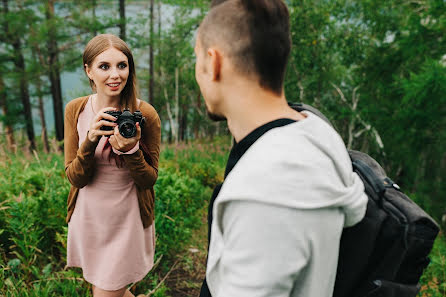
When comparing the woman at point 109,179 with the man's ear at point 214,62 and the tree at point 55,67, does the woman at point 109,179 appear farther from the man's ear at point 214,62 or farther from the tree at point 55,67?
the tree at point 55,67

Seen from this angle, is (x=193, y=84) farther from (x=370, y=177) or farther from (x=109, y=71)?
(x=370, y=177)

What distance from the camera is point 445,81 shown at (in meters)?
5.57

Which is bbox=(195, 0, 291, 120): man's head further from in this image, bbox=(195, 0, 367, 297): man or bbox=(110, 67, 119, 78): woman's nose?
bbox=(110, 67, 119, 78): woman's nose

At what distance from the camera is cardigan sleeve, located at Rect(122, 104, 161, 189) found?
1797 mm

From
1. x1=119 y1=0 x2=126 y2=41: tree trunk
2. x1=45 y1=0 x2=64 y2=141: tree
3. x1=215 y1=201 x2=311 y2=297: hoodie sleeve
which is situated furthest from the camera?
x1=119 y1=0 x2=126 y2=41: tree trunk

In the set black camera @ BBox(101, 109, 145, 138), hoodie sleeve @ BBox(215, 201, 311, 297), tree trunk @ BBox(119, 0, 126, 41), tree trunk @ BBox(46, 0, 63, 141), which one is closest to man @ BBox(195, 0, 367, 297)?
hoodie sleeve @ BBox(215, 201, 311, 297)

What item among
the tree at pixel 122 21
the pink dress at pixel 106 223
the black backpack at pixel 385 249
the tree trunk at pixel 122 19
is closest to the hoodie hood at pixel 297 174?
the black backpack at pixel 385 249

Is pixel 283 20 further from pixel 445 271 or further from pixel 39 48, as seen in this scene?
pixel 39 48

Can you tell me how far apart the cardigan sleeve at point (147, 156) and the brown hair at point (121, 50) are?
4.3 inches

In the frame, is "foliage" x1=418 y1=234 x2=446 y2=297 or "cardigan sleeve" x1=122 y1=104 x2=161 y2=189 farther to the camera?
"foliage" x1=418 y1=234 x2=446 y2=297

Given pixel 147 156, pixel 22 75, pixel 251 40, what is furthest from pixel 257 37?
pixel 22 75

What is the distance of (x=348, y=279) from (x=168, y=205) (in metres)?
2.85

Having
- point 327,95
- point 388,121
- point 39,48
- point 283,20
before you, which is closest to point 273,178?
point 283,20

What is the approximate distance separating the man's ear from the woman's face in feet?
3.13
